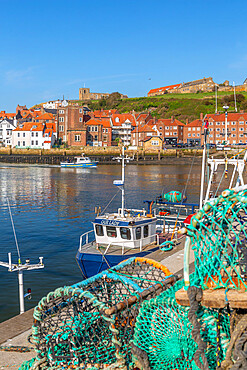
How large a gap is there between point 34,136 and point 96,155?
58.1 feet

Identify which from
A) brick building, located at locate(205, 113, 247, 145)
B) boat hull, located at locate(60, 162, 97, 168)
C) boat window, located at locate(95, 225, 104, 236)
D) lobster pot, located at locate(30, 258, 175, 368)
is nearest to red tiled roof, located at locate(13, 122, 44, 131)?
boat hull, located at locate(60, 162, 97, 168)

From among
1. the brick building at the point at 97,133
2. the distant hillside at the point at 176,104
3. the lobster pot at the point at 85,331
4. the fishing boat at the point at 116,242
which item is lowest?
the fishing boat at the point at 116,242

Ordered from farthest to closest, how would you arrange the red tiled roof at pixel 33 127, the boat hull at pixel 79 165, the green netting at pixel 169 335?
the red tiled roof at pixel 33 127, the boat hull at pixel 79 165, the green netting at pixel 169 335

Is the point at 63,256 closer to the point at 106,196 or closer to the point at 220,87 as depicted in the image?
the point at 106,196

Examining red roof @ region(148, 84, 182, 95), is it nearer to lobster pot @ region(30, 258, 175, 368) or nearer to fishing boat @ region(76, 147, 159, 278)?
fishing boat @ region(76, 147, 159, 278)

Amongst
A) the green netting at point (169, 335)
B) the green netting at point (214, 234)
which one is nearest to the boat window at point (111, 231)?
the green netting at point (169, 335)

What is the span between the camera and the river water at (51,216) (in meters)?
16.9

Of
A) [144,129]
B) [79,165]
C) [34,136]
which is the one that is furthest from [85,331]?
[34,136]

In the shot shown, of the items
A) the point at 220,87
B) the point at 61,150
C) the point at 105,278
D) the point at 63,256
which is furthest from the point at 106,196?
the point at 220,87

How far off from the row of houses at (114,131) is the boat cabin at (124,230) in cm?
8106

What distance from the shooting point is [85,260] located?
636 inches

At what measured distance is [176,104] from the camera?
460 feet

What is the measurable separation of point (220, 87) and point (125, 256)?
16162 cm

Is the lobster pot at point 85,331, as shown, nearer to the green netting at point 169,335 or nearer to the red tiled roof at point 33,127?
the green netting at point 169,335
